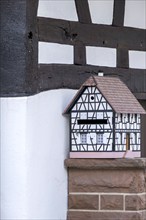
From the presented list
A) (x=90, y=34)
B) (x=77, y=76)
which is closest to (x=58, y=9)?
(x=90, y=34)

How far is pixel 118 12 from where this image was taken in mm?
5582

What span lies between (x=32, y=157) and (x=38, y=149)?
82 millimetres

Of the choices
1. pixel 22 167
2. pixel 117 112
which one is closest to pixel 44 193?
pixel 22 167

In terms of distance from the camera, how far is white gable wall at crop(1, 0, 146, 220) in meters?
4.76

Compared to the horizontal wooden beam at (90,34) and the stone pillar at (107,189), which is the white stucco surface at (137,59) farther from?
the stone pillar at (107,189)

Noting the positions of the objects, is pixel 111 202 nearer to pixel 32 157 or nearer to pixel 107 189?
pixel 107 189

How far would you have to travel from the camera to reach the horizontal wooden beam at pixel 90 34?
505 centimetres

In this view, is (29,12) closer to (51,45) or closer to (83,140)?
(51,45)

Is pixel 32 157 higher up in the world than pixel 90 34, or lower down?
lower down

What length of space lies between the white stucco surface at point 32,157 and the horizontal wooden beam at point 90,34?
347 mm

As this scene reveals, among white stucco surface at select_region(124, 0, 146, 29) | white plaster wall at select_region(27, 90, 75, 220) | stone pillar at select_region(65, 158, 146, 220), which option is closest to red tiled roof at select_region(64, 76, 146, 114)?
white plaster wall at select_region(27, 90, 75, 220)

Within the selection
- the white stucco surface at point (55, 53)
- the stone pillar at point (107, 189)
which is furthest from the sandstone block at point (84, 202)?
the white stucco surface at point (55, 53)

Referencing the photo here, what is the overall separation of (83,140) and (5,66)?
67 cm

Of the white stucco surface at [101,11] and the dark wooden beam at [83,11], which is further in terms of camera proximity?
the white stucco surface at [101,11]
